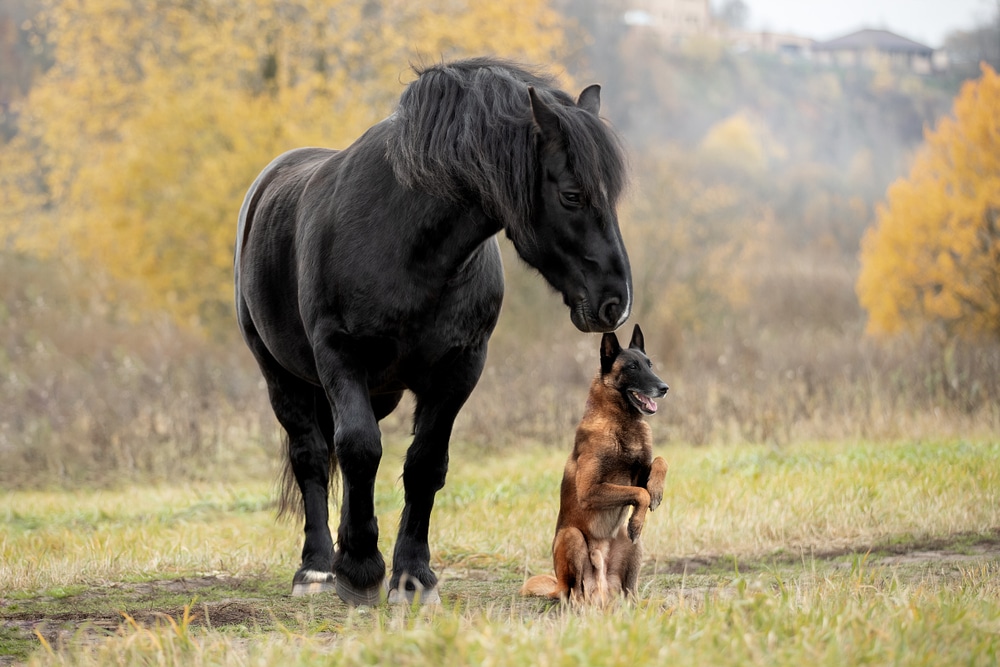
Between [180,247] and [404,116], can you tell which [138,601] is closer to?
[404,116]

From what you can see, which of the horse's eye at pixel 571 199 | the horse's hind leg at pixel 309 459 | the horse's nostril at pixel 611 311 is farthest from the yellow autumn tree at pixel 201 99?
the horse's nostril at pixel 611 311

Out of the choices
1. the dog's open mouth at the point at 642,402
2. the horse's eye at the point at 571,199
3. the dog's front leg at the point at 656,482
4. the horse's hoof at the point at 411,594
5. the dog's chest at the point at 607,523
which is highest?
the horse's eye at the point at 571,199

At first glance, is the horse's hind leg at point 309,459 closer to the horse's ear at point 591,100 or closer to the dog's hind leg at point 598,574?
the dog's hind leg at point 598,574

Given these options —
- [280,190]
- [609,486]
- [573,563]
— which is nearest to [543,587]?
[573,563]

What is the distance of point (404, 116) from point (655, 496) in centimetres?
198

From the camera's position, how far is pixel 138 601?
5.23 metres

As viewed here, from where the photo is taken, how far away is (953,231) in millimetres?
14859

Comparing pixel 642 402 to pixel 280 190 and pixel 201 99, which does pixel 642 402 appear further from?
pixel 201 99

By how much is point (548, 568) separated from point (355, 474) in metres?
1.81

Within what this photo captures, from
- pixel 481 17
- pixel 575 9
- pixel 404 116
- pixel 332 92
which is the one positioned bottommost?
pixel 404 116

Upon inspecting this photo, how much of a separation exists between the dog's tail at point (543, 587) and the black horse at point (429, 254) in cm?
50

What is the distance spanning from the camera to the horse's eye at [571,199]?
4160 mm

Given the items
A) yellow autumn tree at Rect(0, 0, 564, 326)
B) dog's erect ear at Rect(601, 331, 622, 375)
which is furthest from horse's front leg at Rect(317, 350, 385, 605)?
yellow autumn tree at Rect(0, 0, 564, 326)

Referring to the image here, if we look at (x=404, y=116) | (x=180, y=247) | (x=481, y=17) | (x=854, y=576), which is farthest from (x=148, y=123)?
(x=854, y=576)
